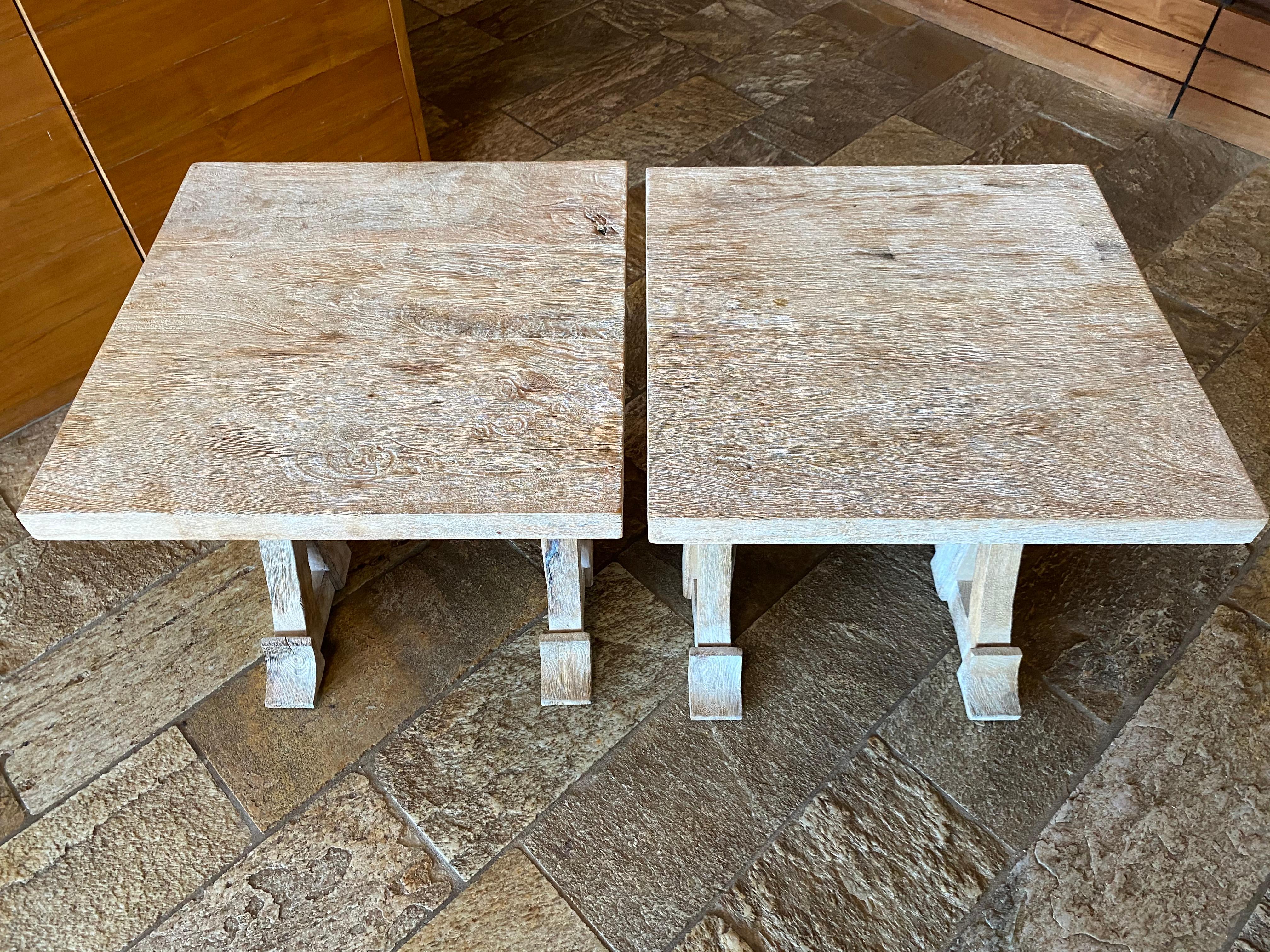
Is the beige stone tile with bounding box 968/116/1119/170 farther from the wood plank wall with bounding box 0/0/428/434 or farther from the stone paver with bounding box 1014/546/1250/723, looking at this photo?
the wood plank wall with bounding box 0/0/428/434

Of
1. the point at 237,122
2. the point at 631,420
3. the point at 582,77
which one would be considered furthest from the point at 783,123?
the point at 237,122

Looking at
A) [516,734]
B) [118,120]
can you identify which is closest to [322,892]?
[516,734]

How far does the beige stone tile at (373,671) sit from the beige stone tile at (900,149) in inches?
63.6

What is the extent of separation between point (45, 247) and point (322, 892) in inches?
53.7

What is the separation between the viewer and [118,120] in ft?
6.29

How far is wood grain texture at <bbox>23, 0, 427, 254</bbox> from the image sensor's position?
184 cm

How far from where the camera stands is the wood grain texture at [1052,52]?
2.87 meters

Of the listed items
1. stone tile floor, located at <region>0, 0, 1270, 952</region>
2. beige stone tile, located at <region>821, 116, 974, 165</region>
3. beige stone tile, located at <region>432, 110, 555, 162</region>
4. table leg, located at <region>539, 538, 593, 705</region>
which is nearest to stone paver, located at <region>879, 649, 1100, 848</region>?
stone tile floor, located at <region>0, 0, 1270, 952</region>

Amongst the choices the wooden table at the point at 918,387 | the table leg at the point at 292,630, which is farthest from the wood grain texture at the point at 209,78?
the wooden table at the point at 918,387

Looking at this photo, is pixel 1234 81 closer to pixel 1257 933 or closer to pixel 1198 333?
pixel 1198 333

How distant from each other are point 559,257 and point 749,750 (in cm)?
80

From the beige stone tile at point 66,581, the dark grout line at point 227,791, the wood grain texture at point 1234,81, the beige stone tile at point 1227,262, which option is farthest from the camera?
the wood grain texture at point 1234,81

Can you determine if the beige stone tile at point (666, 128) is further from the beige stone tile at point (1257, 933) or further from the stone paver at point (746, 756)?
the beige stone tile at point (1257, 933)

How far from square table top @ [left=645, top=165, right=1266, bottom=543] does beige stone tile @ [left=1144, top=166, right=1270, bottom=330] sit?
1.02m
